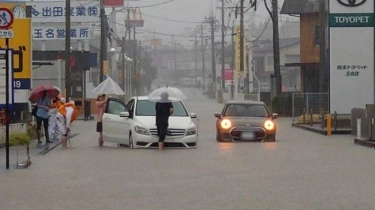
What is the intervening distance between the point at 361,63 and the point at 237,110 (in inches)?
288

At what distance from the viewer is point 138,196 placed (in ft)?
48.0

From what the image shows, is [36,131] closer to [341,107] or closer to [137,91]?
[341,107]

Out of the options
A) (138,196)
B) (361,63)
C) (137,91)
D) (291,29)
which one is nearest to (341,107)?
(361,63)

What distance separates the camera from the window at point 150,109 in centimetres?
2659

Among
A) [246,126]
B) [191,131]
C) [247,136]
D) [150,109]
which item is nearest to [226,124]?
[246,126]

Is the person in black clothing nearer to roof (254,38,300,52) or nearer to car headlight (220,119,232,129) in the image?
car headlight (220,119,232,129)

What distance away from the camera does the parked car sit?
25.5 m

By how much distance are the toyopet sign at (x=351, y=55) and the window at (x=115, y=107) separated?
10498 mm

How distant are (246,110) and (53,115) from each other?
21.2ft

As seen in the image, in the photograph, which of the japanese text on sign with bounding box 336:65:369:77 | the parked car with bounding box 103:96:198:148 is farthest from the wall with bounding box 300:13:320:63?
the parked car with bounding box 103:96:198:148

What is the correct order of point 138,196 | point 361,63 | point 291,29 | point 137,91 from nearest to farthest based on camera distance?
point 138,196 < point 361,63 < point 137,91 < point 291,29

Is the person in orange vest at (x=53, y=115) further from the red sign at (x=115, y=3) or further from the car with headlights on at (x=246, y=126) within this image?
the red sign at (x=115, y=3)

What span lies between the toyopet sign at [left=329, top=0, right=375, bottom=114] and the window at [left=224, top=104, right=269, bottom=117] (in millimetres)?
5989

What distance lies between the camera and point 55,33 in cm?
6266
